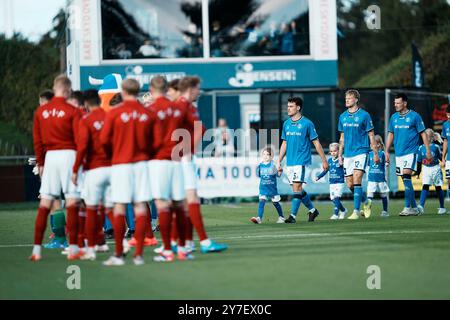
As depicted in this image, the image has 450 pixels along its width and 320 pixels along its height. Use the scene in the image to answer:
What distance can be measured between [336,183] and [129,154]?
A: 940cm

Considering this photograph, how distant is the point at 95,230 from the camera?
13.5 meters

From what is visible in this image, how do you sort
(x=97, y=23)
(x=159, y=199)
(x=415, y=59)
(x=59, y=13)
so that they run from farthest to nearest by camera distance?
(x=59, y=13) < (x=415, y=59) < (x=97, y=23) < (x=159, y=199)

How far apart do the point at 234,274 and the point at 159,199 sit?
1.83 meters

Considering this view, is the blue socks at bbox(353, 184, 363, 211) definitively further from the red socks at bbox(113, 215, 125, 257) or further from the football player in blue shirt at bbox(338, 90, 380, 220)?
the red socks at bbox(113, 215, 125, 257)

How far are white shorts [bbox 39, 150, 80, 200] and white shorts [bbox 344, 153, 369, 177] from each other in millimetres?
7728

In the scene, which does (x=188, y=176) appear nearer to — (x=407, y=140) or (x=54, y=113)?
→ (x=54, y=113)

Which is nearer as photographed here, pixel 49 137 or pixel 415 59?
pixel 49 137

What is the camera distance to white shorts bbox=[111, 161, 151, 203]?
1234 centimetres

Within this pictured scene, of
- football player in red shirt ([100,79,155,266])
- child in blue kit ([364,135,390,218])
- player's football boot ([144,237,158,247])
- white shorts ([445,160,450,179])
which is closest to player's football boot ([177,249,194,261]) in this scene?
football player in red shirt ([100,79,155,266])

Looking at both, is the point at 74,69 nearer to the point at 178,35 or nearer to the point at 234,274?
the point at 178,35

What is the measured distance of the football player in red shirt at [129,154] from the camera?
40.4ft

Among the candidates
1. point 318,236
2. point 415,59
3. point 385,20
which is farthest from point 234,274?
point 385,20

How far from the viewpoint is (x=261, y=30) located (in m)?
33.1

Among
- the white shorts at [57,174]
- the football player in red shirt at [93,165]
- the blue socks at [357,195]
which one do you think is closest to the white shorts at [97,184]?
the football player in red shirt at [93,165]
